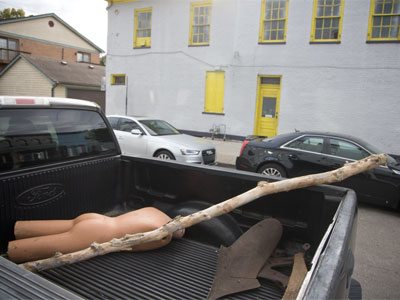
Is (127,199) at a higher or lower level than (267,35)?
lower

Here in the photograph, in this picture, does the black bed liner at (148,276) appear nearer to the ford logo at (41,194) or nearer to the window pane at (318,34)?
the ford logo at (41,194)

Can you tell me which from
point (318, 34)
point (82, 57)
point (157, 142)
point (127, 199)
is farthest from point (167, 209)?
point (82, 57)

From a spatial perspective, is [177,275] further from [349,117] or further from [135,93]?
[135,93]

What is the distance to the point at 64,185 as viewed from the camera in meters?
3.01

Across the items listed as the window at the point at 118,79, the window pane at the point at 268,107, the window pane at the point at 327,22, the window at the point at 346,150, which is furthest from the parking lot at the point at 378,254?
the window at the point at 118,79

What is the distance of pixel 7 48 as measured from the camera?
3094cm

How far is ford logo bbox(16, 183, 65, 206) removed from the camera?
2658 mm

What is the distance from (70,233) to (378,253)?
13.4 ft

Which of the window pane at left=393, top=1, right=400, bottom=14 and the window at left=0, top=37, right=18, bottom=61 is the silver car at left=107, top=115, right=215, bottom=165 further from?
the window at left=0, top=37, right=18, bottom=61

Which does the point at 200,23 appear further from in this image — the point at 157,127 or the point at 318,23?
the point at 157,127

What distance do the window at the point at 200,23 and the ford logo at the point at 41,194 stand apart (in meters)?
13.8

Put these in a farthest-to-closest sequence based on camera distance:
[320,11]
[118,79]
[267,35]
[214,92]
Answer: [118,79]
[214,92]
[267,35]
[320,11]

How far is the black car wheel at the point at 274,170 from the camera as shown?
7.42 meters

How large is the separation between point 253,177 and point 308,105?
11.6 m
